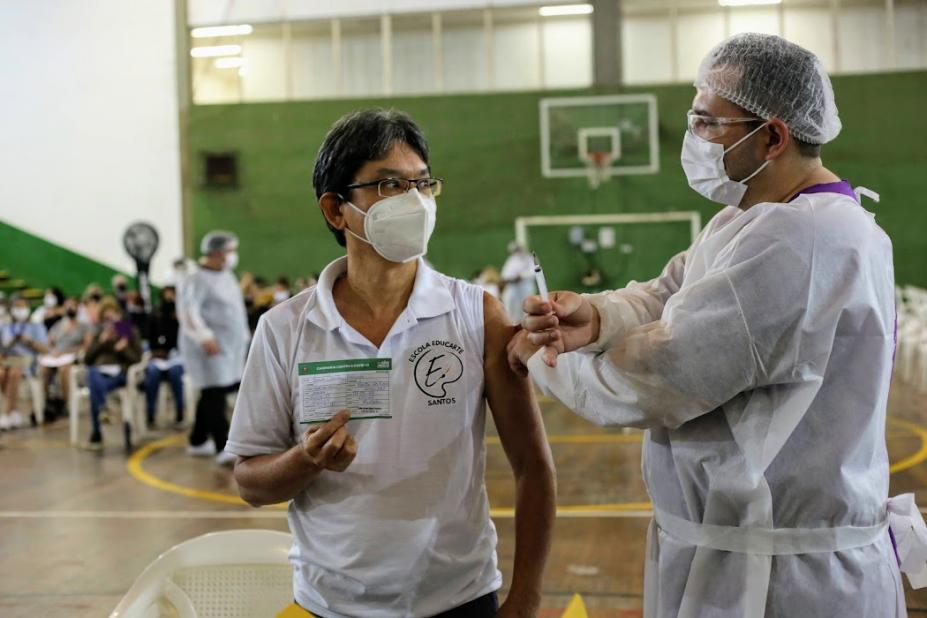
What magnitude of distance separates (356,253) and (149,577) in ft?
2.92

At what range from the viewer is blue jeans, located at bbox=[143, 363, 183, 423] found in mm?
8586

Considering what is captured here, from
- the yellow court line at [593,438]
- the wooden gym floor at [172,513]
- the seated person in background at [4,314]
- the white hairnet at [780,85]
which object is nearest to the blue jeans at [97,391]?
the wooden gym floor at [172,513]

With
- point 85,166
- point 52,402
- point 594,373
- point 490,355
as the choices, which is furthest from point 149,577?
point 85,166

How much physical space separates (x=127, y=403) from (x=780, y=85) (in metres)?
7.28

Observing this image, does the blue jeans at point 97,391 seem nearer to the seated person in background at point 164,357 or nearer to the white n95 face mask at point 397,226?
the seated person in background at point 164,357

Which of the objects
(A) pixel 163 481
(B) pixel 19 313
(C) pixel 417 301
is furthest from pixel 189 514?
(B) pixel 19 313

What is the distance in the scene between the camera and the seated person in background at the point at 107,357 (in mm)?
7695

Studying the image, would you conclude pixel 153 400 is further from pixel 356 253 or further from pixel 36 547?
pixel 356 253

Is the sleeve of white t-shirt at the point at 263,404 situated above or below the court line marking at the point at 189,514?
above

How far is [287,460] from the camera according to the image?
1.53 meters

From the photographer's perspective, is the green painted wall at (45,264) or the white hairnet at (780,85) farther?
the green painted wall at (45,264)

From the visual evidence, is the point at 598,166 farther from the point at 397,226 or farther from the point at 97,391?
the point at 397,226

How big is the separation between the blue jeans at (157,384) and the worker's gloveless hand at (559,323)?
7.58m

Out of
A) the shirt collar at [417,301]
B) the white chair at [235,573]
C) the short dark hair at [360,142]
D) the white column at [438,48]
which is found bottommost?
the white chair at [235,573]
